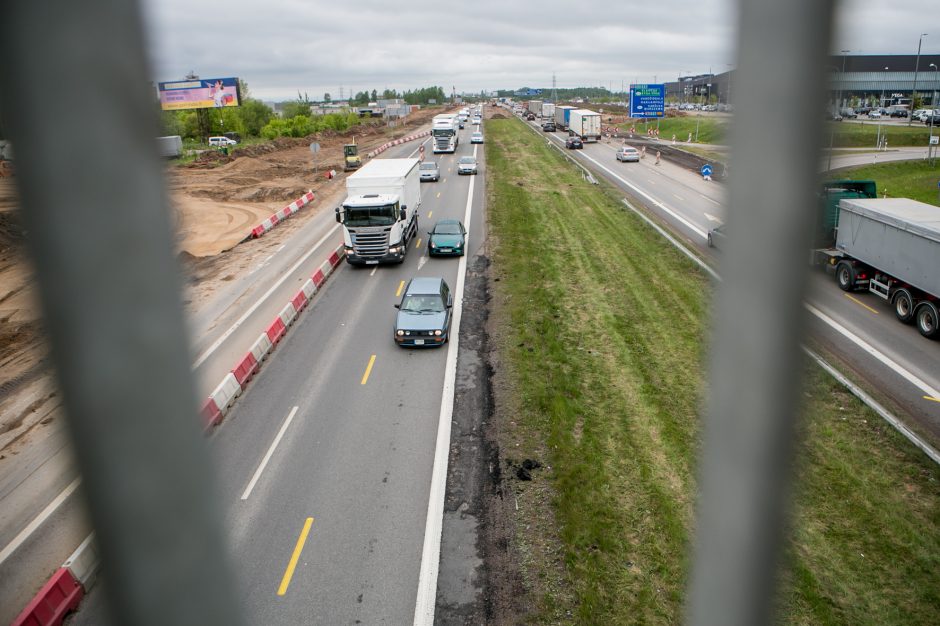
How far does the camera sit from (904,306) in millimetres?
20094

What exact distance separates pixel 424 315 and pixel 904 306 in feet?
46.4

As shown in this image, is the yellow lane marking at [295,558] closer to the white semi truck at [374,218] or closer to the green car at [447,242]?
the white semi truck at [374,218]

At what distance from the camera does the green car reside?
93.4 feet

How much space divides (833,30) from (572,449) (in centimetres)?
1258

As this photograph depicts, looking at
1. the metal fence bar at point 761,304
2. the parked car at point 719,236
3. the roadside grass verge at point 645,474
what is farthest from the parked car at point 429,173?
the metal fence bar at point 761,304

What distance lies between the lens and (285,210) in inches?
1553

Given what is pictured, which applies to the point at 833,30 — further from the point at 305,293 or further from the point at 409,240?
the point at 409,240

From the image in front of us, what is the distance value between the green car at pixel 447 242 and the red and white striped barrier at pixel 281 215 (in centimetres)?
1059

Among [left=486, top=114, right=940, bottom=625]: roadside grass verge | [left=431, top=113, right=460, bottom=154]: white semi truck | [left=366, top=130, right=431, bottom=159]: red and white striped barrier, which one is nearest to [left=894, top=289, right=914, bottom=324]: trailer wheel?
[left=486, top=114, right=940, bottom=625]: roadside grass verge

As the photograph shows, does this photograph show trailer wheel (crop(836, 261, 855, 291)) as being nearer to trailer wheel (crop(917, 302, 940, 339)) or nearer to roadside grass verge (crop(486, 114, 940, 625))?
trailer wheel (crop(917, 302, 940, 339))

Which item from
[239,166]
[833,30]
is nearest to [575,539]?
[833,30]

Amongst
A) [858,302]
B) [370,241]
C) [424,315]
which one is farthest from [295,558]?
[858,302]

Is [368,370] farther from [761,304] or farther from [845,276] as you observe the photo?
[761,304]

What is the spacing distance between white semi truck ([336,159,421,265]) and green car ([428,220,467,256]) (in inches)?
52.9
